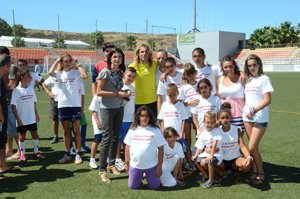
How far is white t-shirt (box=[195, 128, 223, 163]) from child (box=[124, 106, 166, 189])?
631 mm

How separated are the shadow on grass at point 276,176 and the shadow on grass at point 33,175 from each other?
2.32m

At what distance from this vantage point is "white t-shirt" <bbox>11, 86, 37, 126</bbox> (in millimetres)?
6179

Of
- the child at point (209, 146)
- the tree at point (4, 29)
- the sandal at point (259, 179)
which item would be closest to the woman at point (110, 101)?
the child at point (209, 146)

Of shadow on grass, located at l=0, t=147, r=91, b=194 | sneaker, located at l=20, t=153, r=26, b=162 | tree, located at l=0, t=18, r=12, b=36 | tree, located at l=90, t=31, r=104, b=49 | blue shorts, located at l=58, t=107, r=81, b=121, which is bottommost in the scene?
shadow on grass, located at l=0, t=147, r=91, b=194

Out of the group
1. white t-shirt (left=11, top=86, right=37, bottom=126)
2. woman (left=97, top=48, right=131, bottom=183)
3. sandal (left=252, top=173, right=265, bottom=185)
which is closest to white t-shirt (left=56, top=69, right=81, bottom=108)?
white t-shirt (left=11, top=86, right=37, bottom=126)

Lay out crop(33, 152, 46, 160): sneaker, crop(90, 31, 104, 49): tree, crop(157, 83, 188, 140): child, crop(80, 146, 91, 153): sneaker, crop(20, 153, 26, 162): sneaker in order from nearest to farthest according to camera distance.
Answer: crop(157, 83, 188, 140): child → crop(20, 153, 26, 162): sneaker → crop(33, 152, 46, 160): sneaker → crop(80, 146, 91, 153): sneaker → crop(90, 31, 104, 49): tree

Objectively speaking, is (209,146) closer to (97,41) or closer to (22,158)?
(22,158)

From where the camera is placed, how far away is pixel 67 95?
5957 millimetres

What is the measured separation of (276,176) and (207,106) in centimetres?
151

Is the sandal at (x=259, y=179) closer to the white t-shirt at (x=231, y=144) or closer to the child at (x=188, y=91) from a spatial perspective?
the white t-shirt at (x=231, y=144)

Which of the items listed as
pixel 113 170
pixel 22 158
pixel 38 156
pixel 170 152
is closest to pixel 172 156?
pixel 170 152

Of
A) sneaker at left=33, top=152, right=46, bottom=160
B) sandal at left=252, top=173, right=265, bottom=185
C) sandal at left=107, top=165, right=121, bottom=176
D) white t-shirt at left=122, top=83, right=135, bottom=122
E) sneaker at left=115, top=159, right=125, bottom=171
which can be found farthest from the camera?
sneaker at left=33, top=152, right=46, bottom=160

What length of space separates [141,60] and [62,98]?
1.56 metres

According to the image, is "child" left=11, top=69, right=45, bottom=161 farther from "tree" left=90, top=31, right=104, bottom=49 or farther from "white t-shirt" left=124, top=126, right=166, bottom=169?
"tree" left=90, top=31, right=104, bottom=49
